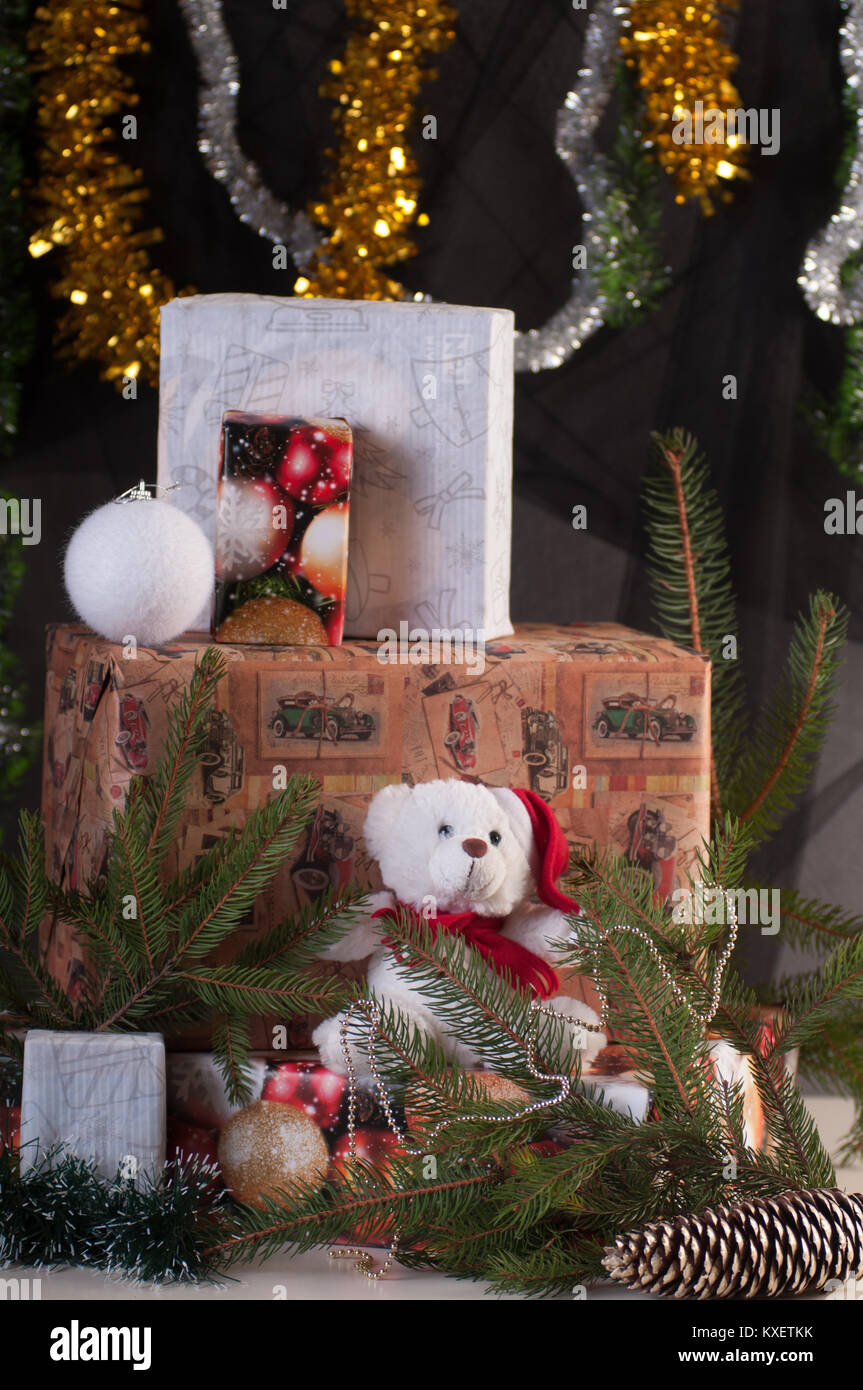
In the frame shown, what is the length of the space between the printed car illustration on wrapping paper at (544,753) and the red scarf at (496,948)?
0.43 ft

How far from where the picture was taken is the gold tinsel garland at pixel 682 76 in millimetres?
1716

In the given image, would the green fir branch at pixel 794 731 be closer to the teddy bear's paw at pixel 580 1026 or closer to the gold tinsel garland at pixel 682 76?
the teddy bear's paw at pixel 580 1026

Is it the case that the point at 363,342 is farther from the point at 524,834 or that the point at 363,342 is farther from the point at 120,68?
the point at 120,68

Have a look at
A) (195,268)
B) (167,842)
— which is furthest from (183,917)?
(195,268)

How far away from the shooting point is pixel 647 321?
1.81 meters

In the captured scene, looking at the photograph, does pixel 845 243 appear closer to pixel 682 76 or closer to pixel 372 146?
pixel 682 76

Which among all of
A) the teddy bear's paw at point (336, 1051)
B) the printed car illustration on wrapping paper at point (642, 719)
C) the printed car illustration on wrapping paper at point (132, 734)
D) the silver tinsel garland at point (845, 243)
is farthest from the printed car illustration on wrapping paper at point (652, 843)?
the silver tinsel garland at point (845, 243)

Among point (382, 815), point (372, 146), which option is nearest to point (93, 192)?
point (372, 146)

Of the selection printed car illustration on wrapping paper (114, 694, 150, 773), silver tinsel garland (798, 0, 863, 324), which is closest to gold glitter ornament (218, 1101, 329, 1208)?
printed car illustration on wrapping paper (114, 694, 150, 773)

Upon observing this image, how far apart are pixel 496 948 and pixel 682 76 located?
118 centimetres

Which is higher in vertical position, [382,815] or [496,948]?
[382,815]

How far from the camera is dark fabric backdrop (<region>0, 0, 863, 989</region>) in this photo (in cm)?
174

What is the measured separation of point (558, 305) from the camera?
5.87 ft

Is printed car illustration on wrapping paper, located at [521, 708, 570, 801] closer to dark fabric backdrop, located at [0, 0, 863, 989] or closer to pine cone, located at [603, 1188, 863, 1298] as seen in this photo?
pine cone, located at [603, 1188, 863, 1298]
